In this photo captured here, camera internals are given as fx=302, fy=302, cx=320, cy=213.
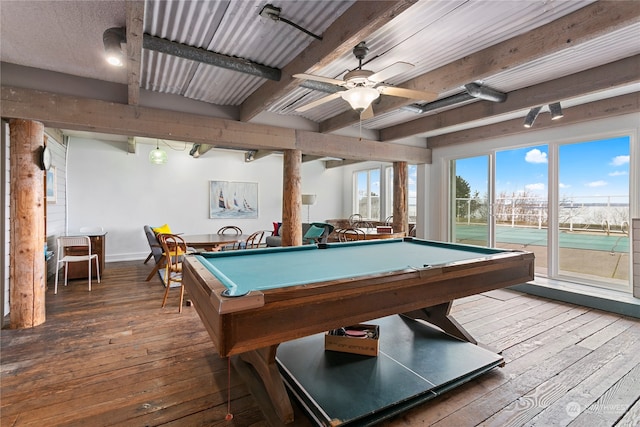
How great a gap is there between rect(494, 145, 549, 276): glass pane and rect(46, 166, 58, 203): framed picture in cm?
755

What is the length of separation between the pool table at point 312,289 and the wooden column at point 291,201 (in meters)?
1.73

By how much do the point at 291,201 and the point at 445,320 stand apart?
8.86 feet

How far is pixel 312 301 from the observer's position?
1.51 m

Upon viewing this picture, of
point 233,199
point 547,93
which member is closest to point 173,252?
point 233,199

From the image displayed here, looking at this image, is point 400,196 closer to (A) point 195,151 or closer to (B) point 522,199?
(B) point 522,199

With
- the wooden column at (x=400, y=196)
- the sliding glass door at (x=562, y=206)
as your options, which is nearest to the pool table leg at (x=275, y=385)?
the wooden column at (x=400, y=196)

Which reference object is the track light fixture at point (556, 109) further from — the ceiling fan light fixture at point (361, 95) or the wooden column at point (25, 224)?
the wooden column at point (25, 224)

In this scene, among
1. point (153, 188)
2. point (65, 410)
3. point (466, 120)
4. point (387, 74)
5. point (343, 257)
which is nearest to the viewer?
point (65, 410)

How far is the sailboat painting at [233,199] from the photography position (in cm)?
772

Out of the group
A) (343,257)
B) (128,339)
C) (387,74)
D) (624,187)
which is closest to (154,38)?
(387,74)

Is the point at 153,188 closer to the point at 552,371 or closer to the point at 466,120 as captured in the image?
the point at 466,120

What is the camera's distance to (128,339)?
288cm

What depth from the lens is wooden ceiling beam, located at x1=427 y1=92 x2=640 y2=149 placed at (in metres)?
3.76

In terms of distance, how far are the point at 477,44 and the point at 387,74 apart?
993 millimetres
